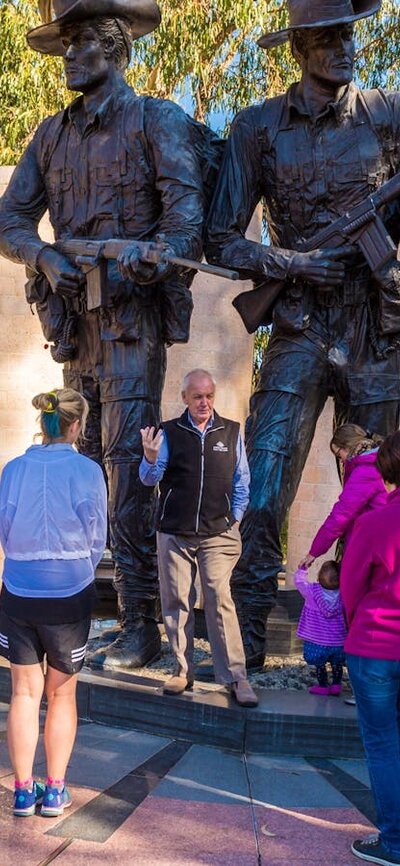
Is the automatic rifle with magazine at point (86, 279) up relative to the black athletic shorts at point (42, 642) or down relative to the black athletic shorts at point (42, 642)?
up

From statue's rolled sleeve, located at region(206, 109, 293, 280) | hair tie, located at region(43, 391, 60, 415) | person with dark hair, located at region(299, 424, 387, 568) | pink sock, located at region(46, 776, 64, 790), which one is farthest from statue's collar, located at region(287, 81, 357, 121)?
pink sock, located at region(46, 776, 64, 790)

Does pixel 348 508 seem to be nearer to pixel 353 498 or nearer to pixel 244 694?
pixel 353 498

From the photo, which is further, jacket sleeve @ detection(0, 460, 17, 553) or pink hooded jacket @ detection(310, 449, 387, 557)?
pink hooded jacket @ detection(310, 449, 387, 557)

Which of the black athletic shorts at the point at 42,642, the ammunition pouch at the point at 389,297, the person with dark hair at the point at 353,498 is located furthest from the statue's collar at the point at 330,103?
the black athletic shorts at the point at 42,642

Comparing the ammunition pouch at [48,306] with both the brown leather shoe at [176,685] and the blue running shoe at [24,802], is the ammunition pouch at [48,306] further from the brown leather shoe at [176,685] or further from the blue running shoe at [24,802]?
the blue running shoe at [24,802]

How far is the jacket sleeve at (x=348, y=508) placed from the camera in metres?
4.73

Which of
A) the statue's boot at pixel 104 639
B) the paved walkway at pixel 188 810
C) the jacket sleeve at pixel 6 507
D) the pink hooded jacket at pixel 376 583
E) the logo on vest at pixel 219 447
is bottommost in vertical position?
the paved walkway at pixel 188 810

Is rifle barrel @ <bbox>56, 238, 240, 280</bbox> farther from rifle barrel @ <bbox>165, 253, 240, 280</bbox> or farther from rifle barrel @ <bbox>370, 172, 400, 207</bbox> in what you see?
rifle barrel @ <bbox>370, 172, 400, 207</bbox>

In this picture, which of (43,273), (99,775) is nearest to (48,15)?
(43,273)

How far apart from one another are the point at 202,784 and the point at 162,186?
112 inches

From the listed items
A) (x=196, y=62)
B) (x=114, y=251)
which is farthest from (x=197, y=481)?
(x=196, y=62)

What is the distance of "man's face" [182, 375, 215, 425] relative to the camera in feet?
16.0

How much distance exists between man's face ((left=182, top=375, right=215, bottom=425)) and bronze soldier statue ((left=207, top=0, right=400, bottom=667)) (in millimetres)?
551

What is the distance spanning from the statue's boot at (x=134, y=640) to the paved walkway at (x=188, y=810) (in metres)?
0.63
